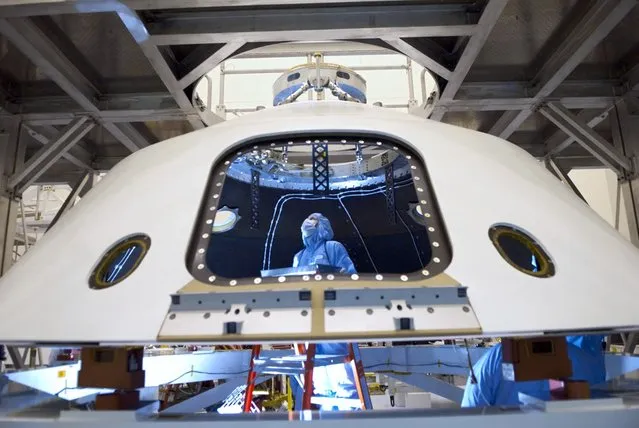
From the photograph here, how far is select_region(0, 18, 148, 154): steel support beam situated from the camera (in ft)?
13.7

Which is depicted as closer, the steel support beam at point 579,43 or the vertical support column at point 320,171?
the steel support beam at point 579,43

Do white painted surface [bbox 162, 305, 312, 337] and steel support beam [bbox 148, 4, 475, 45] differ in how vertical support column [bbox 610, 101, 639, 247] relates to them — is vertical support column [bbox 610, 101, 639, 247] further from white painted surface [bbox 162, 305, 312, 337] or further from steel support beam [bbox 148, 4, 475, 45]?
white painted surface [bbox 162, 305, 312, 337]

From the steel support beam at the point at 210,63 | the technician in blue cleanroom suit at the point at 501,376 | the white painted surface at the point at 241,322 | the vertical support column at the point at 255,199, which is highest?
the steel support beam at the point at 210,63

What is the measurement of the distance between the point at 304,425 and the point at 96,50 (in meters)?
4.63

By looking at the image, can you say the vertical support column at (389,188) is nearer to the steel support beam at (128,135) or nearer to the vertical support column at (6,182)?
the steel support beam at (128,135)

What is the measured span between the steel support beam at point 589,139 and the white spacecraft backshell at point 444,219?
2.79 m

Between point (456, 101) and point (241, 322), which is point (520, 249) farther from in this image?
point (456, 101)

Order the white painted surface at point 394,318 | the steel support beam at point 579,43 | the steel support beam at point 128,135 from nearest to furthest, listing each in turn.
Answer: the white painted surface at point 394,318
the steel support beam at point 579,43
the steel support beam at point 128,135

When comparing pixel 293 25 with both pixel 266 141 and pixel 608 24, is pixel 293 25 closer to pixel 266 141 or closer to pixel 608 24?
pixel 266 141

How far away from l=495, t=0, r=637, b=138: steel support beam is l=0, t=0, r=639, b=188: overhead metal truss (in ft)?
0.03

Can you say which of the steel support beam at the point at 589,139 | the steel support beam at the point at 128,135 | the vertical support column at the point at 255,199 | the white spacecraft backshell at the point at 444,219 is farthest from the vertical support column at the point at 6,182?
the steel support beam at the point at 589,139

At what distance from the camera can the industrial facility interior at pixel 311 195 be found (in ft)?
6.40

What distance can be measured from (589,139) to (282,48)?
3.82 m

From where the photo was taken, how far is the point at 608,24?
167 inches
